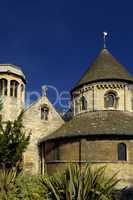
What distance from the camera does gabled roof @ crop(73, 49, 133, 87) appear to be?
3851 cm

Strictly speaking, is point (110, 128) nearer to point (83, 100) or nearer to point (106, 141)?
point (106, 141)

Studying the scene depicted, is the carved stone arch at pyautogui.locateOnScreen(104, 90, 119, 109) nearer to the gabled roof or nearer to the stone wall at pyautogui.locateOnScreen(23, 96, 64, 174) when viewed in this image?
the gabled roof

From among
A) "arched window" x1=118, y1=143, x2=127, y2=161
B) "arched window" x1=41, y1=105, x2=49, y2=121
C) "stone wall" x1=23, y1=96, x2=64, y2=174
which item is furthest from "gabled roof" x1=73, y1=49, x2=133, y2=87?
"arched window" x1=118, y1=143, x2=127, y2=161

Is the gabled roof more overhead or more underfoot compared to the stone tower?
more overhead

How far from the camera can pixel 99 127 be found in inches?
1284

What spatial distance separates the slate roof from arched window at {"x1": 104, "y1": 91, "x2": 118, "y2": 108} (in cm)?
95

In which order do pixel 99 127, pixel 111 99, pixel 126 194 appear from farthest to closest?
pixel 111 99 → pixel 99 127 → pixel 126 194

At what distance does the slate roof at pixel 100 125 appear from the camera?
105 ft

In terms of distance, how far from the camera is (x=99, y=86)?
125ft

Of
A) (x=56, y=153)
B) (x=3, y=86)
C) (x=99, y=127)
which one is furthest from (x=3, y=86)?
(x=99, y=127)

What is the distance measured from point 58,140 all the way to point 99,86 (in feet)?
25.3

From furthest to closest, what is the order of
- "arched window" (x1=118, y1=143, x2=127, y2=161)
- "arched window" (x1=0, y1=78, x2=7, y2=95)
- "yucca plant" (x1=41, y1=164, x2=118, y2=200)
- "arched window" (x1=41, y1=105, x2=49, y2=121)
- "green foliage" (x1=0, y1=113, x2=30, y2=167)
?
1. "arched window" (x1=41, y1=105, x2=49, y2=121)
2. "arched window" (x1=0, y1=78, x2=7, y2=95)
3. "arched window" (x1=118, y1=143, x2=127, y2=161)
4. "green foliage" (x1=0, y1=113, x2=30, y2=167)
5. "yucca plant" (x1=41, y1=164, x2=118, y2=200)

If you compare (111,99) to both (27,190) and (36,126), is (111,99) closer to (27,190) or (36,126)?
(36,126)

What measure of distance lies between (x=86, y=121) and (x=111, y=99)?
15.3 feet
